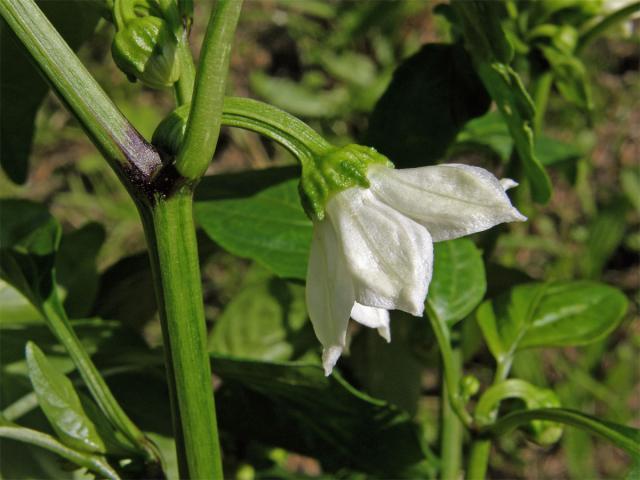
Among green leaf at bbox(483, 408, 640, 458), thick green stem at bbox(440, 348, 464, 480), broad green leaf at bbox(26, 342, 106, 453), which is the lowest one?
thick green stem at bbox(440, 348, 464, 480)

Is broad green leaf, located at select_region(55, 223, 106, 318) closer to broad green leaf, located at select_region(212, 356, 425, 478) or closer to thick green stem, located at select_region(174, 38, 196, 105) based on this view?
broad green leaf, located at select_region(212, 356, 425, 478)

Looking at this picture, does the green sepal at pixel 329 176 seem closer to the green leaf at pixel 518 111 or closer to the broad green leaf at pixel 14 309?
the green leaf at pixel 518 111

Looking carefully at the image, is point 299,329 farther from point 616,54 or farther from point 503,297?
point 616,54

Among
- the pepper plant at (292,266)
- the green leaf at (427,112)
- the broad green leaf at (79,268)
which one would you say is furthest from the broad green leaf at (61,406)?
the green leaf at (427,112)

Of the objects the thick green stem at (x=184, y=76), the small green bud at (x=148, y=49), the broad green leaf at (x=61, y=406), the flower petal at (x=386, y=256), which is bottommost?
the broad green leaf at (x=61, y=406)

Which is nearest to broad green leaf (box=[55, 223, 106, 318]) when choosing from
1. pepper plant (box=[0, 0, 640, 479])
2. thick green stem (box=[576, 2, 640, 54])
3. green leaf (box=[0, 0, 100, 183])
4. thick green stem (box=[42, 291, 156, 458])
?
pepper plant (box=[0, 0, 640, 479])

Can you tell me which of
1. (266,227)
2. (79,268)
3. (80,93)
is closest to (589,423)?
(266,227)

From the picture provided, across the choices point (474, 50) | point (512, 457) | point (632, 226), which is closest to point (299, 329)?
point (474, 50)

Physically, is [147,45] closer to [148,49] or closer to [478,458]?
[148,49]
